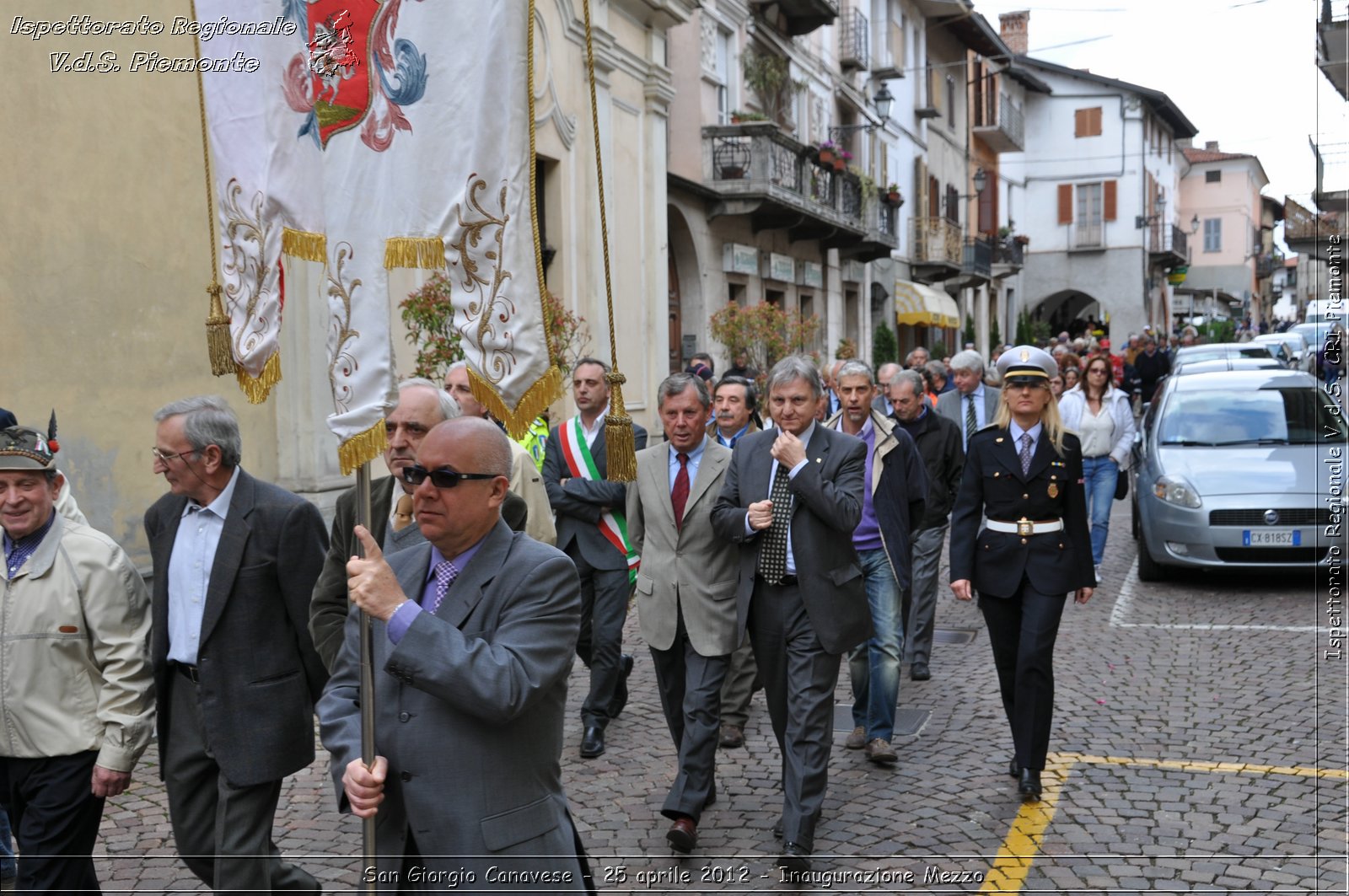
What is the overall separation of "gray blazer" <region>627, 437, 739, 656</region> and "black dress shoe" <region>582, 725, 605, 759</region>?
1148 mm

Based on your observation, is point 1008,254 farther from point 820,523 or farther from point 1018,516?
point 820,523

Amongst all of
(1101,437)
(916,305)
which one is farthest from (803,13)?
(1101,437)

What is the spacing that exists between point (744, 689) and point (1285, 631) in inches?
181

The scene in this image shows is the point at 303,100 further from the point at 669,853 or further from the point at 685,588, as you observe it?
the point at 669,853

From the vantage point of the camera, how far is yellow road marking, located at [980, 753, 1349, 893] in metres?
4.80

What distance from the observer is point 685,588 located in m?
5.45

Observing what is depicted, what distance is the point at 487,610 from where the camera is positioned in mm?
2863

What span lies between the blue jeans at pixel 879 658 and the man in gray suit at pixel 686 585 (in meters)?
0.98

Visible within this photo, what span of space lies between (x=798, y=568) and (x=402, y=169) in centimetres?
Result: 260

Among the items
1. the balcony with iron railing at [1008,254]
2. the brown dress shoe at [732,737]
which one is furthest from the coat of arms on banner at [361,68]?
the balcony with iron railing at [1008,254]

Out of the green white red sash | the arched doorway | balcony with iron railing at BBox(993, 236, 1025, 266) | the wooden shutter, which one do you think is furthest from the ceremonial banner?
the wooden shutter

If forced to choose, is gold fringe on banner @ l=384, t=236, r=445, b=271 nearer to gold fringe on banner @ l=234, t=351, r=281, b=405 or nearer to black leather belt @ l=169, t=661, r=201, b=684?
gold fringe on banner @ l=234, t=351, r=281, b=405

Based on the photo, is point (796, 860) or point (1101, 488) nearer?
point (796, 860)

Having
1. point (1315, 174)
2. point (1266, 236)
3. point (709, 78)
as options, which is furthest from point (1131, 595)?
point (1266, 236)
